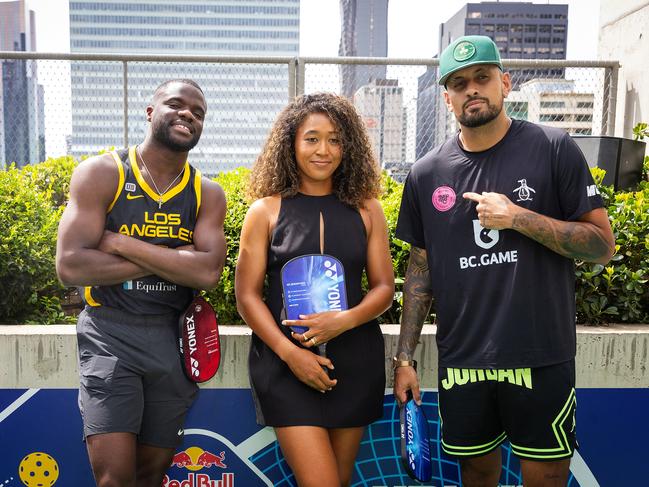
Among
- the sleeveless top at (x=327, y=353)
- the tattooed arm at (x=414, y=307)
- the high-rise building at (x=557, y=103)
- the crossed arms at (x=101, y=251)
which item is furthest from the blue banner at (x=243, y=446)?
the high-rise building at (x=557, y=103)

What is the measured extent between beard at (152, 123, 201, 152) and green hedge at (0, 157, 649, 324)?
0.94 metres

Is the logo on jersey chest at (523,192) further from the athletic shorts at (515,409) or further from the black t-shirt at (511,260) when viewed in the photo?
the athletic shorts at (515,409)

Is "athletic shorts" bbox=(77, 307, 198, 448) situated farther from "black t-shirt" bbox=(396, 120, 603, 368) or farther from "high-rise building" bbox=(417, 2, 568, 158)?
"high-rise building" bbox=(417, 2, 568, 158)

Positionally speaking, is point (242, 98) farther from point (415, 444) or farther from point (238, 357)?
point (415, 444)

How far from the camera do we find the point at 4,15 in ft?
474

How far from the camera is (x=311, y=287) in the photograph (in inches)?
105

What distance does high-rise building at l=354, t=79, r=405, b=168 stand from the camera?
19.0 feet

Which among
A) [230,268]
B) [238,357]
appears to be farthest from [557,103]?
[238,357]

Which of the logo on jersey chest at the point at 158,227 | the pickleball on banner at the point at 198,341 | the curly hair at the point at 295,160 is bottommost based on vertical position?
the pickleball on banner at the point at 198,341

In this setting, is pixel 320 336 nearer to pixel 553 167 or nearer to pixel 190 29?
pixel 553 167

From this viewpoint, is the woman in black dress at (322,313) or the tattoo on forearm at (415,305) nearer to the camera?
the woman in black dress at (322,313)

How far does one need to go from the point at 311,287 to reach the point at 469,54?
3.92 ft

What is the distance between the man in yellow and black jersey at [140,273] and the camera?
2584 mm

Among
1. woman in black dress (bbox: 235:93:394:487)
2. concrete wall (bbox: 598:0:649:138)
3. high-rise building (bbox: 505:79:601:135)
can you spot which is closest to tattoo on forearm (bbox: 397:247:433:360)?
woman in black dress (bbox: 235:93:394:487)
